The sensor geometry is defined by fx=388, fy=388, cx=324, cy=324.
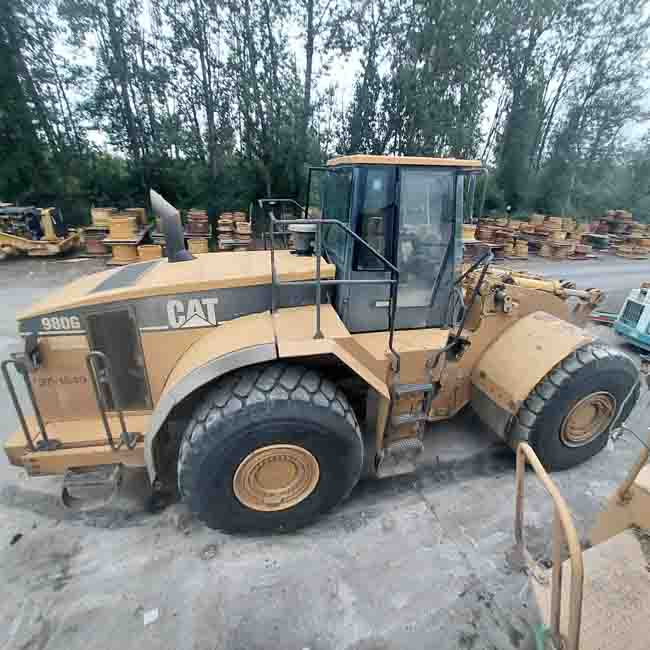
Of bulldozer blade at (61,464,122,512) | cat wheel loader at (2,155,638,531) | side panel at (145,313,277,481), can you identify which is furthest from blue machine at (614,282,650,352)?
bulldozer blade at (61,464,122,512)

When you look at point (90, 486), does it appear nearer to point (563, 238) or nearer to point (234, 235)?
point (234, 235)

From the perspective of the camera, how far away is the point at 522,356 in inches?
122

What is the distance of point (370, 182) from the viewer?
2.69m

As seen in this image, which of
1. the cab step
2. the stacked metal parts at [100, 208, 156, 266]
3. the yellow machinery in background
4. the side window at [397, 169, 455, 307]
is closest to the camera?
the side window at [397, 169, 455, 307]

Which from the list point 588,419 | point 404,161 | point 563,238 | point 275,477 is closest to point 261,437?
point 275,477

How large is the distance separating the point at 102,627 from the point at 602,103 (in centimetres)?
2699

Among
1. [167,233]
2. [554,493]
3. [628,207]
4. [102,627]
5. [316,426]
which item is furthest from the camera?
[628,207]

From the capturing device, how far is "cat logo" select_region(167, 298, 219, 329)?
258 cm

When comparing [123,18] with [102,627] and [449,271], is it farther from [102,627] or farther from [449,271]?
[102,627]

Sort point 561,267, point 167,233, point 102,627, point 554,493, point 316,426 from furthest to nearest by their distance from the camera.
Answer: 1. point 561,267
2. point 167,233
3. point 316,426
4. point 102,627
5. point 554,493

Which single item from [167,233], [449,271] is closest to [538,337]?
[449,271]

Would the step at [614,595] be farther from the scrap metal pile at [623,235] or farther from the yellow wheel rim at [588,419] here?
the scrap metal pile at [623,235]

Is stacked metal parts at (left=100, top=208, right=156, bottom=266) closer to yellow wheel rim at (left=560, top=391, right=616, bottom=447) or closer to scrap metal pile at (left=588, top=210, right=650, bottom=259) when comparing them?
yellow wheel rim at (left=560, top=391, right=616, bottom=447)

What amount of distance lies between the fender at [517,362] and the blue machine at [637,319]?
11.6ft
